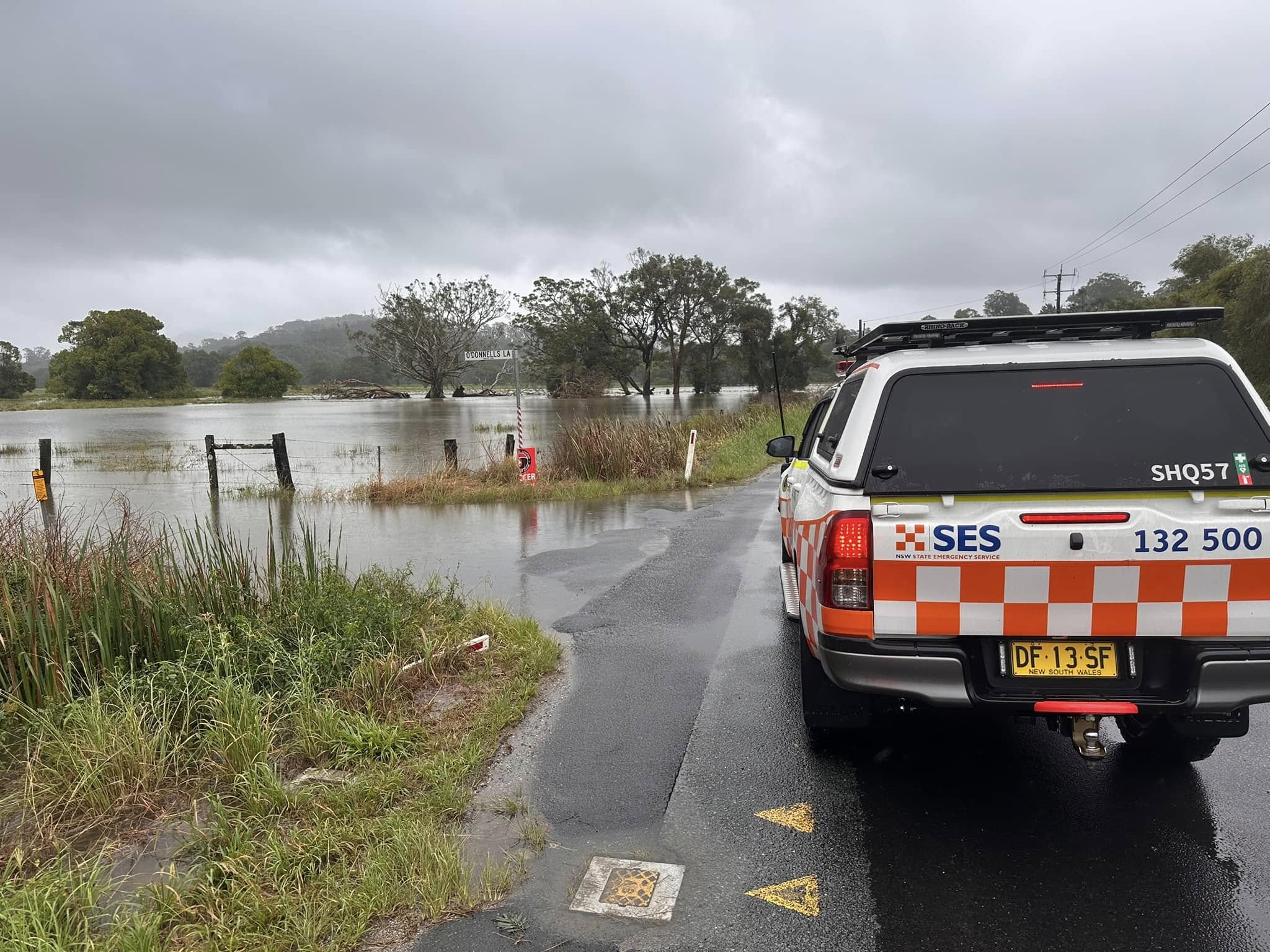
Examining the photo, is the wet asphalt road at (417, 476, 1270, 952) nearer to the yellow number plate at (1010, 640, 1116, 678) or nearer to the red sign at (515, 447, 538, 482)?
the yellow number plate at (1010, 640, 1116, 678)

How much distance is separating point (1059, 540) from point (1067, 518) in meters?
0.09

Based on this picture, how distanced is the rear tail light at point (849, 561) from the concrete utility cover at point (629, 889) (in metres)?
1.23

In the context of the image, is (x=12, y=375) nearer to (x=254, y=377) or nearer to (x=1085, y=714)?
(x=254, y=377)

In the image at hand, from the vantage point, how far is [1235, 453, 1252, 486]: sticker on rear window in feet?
9.04

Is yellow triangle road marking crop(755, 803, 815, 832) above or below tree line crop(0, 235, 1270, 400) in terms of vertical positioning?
below

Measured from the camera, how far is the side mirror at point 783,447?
5.73m

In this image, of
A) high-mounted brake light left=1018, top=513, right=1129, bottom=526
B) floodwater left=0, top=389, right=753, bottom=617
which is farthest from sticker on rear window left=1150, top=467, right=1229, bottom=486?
floodwater left=0, top=389, right=753, bottom=617

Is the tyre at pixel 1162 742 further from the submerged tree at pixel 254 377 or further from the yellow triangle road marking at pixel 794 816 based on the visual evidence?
the submerged tree at pixel 254 377

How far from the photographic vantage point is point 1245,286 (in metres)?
32.2

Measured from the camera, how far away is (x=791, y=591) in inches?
200

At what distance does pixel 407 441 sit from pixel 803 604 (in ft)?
98.0

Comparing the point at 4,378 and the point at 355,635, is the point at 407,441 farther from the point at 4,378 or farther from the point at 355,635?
the point at 4,378

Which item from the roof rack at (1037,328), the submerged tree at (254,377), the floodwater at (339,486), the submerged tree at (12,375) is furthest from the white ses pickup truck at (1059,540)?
the submerged tree at (12,375)

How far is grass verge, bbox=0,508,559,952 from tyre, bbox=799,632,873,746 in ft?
4.71
